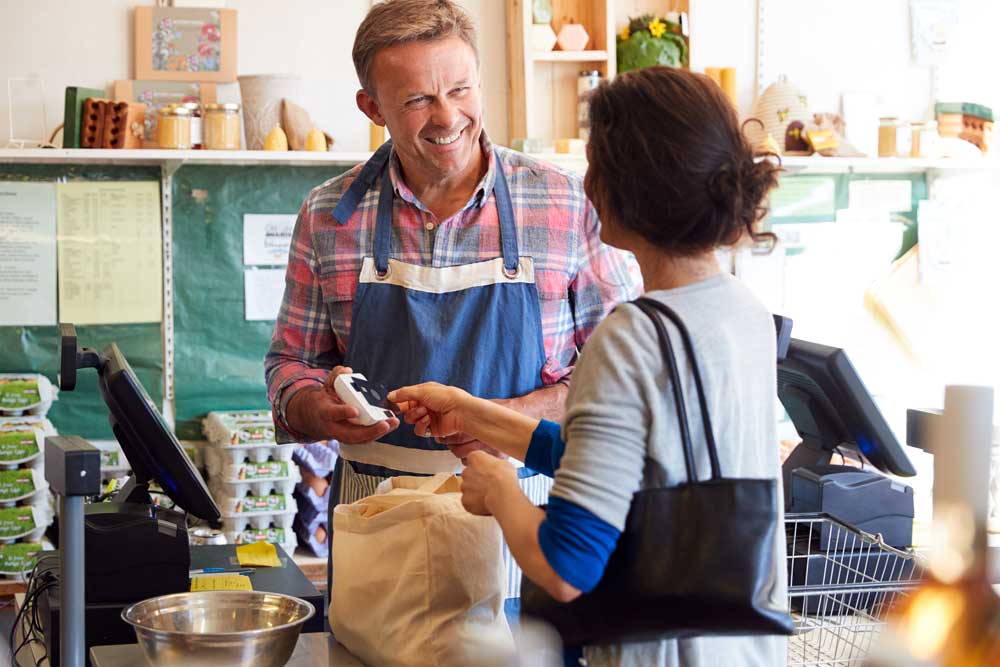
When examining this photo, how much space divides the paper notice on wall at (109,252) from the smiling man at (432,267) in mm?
1619

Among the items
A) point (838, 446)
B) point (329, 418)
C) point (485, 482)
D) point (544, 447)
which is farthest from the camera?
point (838, 446)

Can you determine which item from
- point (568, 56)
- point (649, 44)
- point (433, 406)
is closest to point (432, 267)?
point (433, 406)

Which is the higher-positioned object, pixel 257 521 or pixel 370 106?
pixel 370 106

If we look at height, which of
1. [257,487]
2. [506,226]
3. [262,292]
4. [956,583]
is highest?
[506,226]

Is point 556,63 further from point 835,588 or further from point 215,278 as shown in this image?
point 835,588

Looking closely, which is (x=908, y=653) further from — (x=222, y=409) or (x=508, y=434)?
(x=222, y=409)

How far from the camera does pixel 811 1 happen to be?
398 cm

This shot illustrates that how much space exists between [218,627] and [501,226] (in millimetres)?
798

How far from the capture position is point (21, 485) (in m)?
3.02

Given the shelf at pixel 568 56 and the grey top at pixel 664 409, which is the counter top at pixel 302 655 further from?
the shelf at pixel 568 56

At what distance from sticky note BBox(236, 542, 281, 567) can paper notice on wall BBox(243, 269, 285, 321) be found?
1.58m

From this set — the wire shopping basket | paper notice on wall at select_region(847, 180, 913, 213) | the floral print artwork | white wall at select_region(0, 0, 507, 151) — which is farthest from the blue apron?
paper notice on wall at select_region(847, 180, 913, 213)

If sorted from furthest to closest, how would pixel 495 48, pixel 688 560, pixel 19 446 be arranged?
pixel 495 48 < pixel 19 446 < pixel 688 560

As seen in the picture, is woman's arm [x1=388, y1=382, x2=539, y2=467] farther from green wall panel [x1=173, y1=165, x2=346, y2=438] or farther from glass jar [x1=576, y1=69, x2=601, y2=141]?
glass jar [x1=576, y1=69, x2=601, y2=141]
